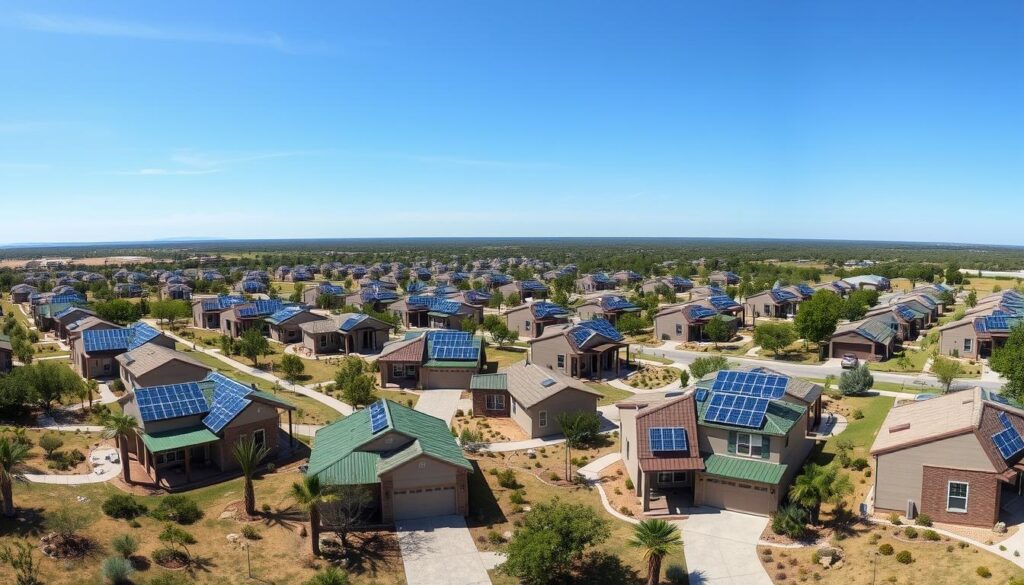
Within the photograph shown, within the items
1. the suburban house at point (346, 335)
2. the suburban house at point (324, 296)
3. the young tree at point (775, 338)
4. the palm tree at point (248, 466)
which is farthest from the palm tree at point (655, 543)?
the suburban house at point (324, 296)

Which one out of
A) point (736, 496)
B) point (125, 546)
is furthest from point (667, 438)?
point (125, 546)

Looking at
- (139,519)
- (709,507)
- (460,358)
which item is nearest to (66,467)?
(139,519)

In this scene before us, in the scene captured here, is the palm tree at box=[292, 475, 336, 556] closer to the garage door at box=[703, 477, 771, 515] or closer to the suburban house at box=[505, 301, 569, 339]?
the garage door at box=[703, 477, 771, 515]

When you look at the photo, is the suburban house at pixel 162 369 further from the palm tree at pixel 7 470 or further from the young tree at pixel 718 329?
the young tree at pixel 718 329

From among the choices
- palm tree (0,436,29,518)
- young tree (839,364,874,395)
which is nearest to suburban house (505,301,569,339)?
young tree (839,364,874,395)

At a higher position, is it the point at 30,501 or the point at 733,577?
the point at 30,501

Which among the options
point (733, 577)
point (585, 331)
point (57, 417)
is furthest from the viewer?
point (585, 331)

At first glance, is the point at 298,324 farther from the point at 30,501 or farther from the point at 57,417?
the point at 30,501
